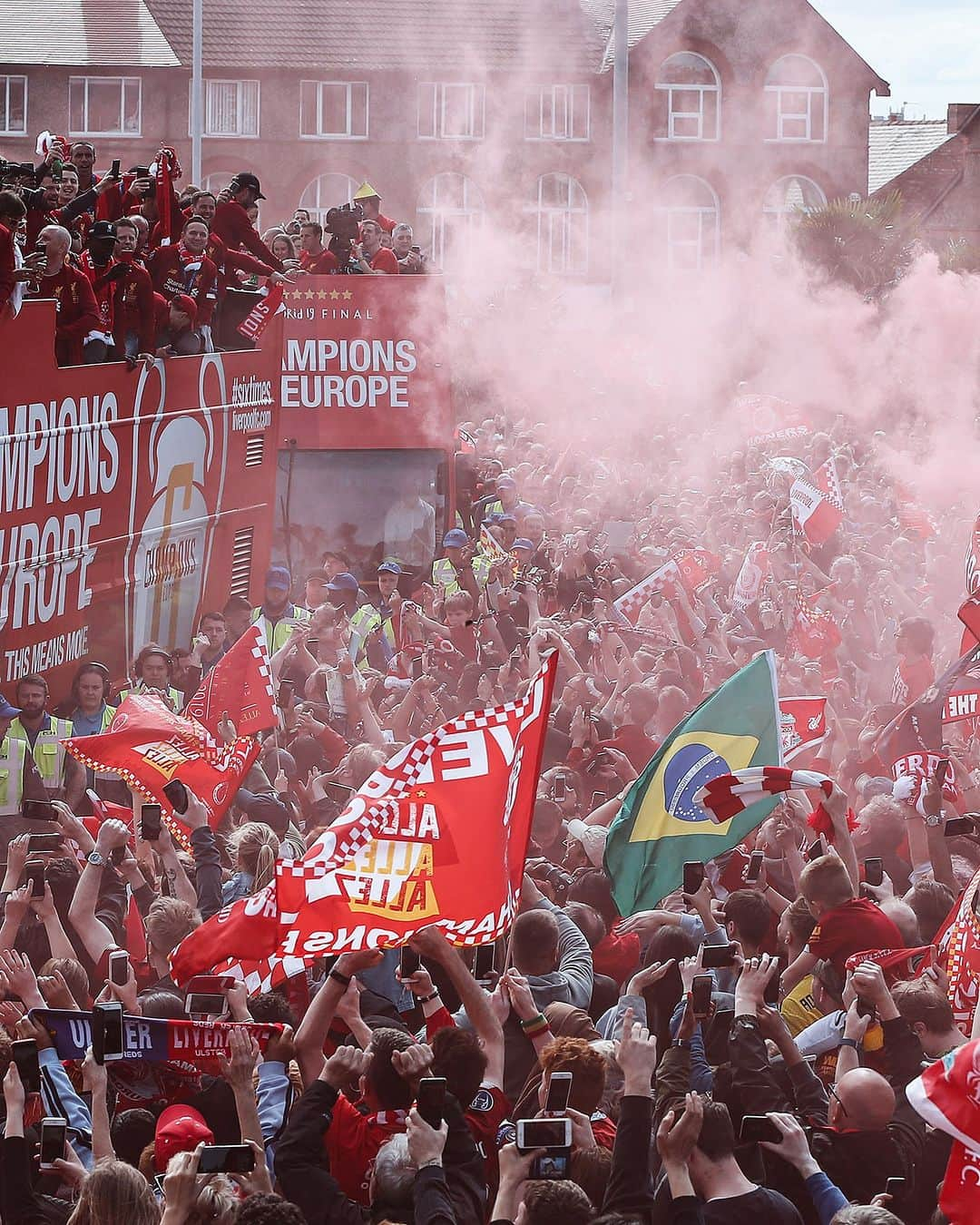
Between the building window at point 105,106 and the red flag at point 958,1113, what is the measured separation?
42.1 metres

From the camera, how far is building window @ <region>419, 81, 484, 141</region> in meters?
40.1

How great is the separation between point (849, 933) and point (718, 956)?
744mm

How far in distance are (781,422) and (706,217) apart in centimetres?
2286

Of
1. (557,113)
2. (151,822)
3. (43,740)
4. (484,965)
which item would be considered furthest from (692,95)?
(484,965)

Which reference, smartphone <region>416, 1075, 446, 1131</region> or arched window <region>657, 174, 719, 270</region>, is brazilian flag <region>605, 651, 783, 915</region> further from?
arched window <region>657, 174, 719, 270</region>

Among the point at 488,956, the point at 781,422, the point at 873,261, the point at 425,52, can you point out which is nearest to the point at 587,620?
the point at 488,956

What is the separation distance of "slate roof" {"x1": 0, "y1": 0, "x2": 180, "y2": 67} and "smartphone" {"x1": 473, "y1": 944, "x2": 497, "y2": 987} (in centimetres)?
4022

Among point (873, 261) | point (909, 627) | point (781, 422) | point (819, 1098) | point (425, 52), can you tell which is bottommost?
point (819, 1098)

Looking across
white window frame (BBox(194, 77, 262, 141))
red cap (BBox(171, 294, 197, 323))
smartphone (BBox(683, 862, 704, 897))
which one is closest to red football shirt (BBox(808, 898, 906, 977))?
smartphone (BBox(683, 862, 704, 897))

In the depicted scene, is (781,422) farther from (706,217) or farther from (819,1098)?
(706,217)

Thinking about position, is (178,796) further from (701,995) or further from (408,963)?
(701,995)

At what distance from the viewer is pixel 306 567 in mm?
13188

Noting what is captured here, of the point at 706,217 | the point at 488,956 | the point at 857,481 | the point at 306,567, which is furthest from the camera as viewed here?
the point at 706,217

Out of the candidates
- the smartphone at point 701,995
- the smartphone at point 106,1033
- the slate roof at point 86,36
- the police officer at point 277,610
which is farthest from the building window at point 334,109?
the smartphone at point 106,1033
